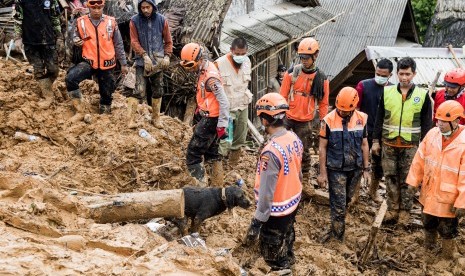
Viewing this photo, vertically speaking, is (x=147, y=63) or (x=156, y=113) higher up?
(x=147, y=63)

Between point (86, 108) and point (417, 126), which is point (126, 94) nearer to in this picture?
point (86, 108)

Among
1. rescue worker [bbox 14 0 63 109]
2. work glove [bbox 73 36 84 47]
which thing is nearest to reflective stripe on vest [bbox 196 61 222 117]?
work glove [bbox 73 36 84 47]

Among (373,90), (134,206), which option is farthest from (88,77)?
(373,90)

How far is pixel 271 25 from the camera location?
543 inches

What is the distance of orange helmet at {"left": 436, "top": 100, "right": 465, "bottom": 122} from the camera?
19.3ft

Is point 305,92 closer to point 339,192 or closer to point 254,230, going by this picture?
point 339,192

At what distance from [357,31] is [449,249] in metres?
15.6

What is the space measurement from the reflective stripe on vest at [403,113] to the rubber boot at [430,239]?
126 cm

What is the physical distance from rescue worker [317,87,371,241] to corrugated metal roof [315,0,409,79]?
12821 millimetres

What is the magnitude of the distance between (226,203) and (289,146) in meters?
1.24

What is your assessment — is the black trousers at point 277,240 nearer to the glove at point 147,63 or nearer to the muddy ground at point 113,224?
the muddy ground at point 113,224

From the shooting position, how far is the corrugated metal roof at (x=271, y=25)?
40.0ft

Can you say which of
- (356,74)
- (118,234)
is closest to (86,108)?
(118,234)

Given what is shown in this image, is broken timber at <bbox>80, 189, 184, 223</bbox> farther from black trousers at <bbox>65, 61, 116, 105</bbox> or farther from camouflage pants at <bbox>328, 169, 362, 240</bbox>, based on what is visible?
black trousers at <bbox>65, 61, 116, 105</bbox>
